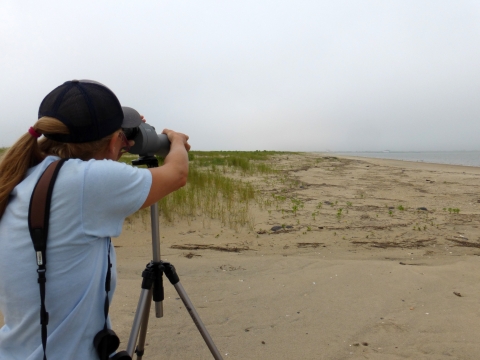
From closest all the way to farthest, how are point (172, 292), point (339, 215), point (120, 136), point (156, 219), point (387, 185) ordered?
point (120, 136) → point (156, 219) → point (172, 292) → point (339, 215) → point (387, 185)

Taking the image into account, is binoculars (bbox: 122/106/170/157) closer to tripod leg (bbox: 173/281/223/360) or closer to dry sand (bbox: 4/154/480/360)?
tripod leg (bbox: 173/281/223/360)

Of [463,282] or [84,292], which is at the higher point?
[84,292]

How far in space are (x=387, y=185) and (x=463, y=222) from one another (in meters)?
4.71

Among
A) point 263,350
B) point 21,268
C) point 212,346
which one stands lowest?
point 263,350

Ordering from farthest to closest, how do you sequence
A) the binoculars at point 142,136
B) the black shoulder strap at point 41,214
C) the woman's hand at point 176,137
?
the woman's hand at point 176,137, the binoculars at point 142,136, the black shoulder strap at point 41,214

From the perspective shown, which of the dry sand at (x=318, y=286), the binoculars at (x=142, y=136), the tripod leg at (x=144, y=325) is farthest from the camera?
the dry sand at (x=318, y=286)

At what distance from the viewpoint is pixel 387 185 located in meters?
10.1

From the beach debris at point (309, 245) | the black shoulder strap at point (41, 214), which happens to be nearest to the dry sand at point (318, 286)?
the beach debris at point (309, 245)

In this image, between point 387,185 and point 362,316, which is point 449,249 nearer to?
point 362,316

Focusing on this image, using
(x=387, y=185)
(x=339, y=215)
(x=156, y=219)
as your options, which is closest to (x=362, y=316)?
(x=156, y=219)

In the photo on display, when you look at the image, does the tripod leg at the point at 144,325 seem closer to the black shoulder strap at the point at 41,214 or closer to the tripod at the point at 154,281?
the tripod at the point at 154,281

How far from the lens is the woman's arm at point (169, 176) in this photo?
3.63ft

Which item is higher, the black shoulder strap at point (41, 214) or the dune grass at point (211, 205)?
the black shoulder strap at point (41, 214)

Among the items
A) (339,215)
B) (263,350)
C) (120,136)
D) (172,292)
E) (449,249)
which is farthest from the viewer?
(339,215)
